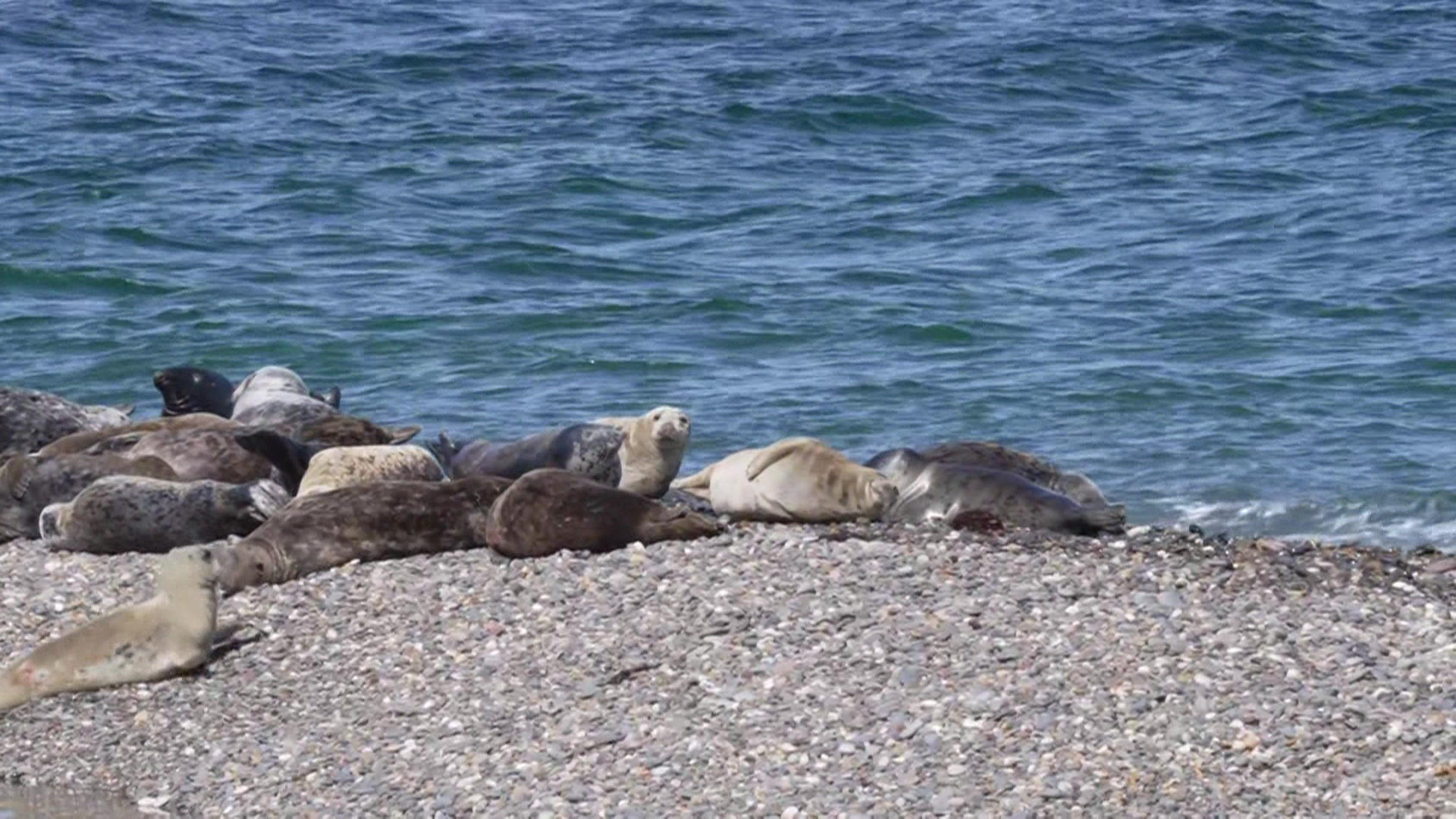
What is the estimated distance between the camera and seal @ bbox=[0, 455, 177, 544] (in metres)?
8.94

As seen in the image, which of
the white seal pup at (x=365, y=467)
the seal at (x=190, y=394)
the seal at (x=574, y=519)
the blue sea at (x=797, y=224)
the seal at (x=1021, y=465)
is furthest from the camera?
the blue sea at (x=797, y=224)

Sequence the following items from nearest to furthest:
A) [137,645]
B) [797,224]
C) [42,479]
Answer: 1. [137,645]
2. [42,479]
3. [797,224]

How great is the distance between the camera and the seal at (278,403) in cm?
1020

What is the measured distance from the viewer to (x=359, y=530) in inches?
316

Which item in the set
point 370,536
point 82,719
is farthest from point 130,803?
point 370,536

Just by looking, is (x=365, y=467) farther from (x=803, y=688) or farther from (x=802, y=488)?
(x=803, y=688)

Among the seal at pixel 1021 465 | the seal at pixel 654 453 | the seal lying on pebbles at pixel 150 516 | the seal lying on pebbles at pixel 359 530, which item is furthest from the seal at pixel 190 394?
the seal at pixel 1021 465

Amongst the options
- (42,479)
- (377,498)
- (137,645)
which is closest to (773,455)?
(377,498)

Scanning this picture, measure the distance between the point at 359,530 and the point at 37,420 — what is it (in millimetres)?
3068

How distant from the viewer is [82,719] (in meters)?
6.83

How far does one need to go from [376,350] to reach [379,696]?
292 inches

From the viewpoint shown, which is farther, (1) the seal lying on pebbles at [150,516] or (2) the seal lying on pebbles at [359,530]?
(1) the seal lying on pebbles at [150,516]

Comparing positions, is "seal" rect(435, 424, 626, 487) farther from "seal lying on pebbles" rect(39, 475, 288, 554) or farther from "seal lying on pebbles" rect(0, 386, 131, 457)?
"seal lying on pebbles" rect(0, 386, 131, 457)

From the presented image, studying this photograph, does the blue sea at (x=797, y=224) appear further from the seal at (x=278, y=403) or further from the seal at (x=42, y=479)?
the seal at (x=42, y=479)
